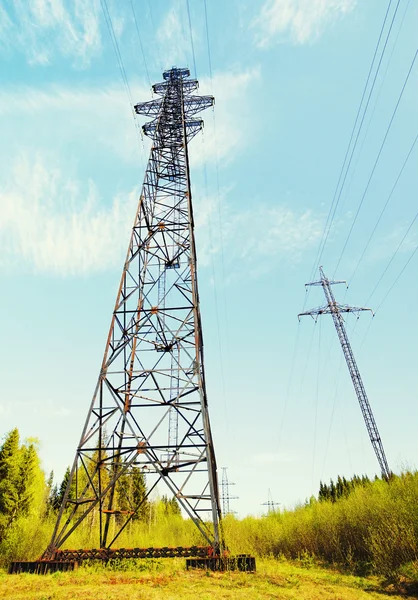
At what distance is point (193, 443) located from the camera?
8844mm

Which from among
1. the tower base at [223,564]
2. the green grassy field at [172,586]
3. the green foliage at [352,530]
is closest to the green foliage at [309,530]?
the green foliage at [352,530]

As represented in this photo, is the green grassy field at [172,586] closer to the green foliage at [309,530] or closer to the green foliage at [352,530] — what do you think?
the green foliage at [309,530]

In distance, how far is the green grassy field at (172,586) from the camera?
529cm

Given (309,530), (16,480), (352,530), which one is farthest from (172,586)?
(16,480)

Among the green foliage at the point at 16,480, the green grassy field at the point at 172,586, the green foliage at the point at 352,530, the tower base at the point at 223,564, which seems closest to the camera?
the green grassy field at the point at 172,586

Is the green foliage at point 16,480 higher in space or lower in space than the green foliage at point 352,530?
higher

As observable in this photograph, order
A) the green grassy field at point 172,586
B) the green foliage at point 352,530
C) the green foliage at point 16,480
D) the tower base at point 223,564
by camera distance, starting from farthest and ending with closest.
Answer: the green foliage at point 16,480 → the green foliage at point 352,530 → the tower base at point 223,564 → the green grassy field at point 172,586

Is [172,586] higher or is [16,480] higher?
[16,480]

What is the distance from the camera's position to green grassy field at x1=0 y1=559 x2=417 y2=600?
5.29 metres

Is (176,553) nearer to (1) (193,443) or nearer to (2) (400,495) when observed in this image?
(1) (193,443)

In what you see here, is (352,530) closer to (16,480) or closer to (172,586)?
(172,586)

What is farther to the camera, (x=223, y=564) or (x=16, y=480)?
(x=16, y=480)

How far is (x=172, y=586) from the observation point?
19.2ft

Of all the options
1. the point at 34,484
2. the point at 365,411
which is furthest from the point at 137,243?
the point at 365,411
